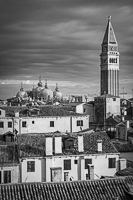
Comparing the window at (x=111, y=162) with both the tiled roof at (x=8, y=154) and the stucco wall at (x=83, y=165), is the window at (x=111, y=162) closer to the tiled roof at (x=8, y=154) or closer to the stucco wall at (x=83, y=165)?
the stucco wall at (x=83, y=165)

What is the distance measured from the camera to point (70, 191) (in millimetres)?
13047

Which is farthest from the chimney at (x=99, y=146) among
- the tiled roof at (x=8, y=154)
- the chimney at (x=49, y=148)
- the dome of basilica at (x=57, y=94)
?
the dome of basilica at (x=57, y=94)

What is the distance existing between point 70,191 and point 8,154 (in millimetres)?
9280

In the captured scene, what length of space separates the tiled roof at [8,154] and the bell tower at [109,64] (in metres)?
85.0

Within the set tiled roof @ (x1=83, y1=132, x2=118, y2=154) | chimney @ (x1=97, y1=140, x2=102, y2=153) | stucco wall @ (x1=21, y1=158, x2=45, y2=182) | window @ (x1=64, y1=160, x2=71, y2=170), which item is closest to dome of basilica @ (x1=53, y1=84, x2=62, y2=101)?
tiled roof @ (x1=83, y1=132, x2=118, y2=154)

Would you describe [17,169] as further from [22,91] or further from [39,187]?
[22,91]

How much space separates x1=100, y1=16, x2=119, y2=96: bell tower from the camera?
106 metres

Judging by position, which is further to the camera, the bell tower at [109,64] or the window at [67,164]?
the bell tower at [109,64]

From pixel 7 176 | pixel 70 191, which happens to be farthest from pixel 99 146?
pixel 70 191

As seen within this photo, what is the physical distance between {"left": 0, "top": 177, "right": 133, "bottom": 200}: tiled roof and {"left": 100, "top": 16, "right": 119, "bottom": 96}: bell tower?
93120 mm

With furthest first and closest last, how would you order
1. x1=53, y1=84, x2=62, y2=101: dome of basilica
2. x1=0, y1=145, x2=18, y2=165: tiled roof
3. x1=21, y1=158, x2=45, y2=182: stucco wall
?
x1=53, y1=84, x2=62, y2=101: dome of basilica, x1=21, y1=158, x2=45, y2=182: stucco wall, x1=0, y1=145, x2=18, y2=165: tiled roof

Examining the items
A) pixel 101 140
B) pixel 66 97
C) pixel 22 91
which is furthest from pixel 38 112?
pixel 66 97

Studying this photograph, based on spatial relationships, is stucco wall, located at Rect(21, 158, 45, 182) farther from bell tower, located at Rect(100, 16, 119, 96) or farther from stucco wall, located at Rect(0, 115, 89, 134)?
bell tower, located at Rect(100, 16, 119, 96)

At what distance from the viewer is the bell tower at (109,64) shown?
106 meters
